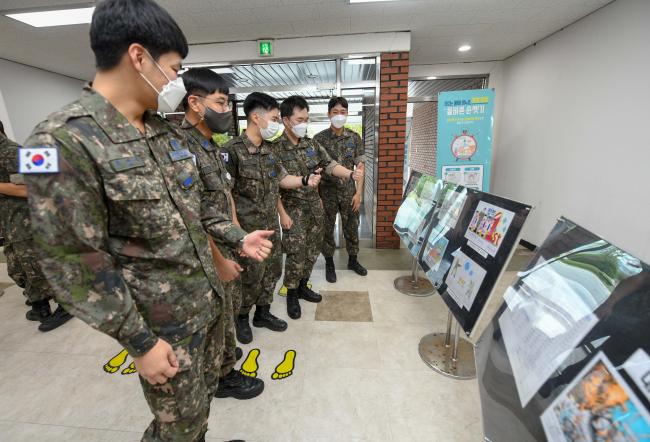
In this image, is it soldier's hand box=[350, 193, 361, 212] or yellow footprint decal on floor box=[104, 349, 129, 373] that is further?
soldier's hand box=[350, 193, 361, 212]

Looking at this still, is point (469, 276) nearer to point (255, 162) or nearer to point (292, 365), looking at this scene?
point (292, 365)

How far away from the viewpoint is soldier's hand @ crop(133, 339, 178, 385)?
0.72m

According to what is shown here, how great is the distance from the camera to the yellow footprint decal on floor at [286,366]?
1696 mm

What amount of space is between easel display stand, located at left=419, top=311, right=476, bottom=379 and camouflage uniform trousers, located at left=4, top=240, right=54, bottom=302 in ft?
9.30

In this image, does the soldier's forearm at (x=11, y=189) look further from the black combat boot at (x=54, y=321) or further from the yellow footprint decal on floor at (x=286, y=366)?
the yellow footprint decal on floor at (x=286, y=366)

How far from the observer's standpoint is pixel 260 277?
6.29 ft

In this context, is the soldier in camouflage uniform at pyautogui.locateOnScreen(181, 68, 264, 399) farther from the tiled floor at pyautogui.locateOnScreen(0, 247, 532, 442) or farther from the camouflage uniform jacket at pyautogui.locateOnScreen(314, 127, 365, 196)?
the camouflage uniform jacket at pyautogui.locateOnScreen(314, 127, 365, 196)

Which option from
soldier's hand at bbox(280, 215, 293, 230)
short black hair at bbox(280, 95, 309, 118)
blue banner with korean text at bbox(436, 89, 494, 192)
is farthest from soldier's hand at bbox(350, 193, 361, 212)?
blue banner with korean text at bbox(436, 89, 494, 192)

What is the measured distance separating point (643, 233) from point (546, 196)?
1222 mm

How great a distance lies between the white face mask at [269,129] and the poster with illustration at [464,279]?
137 cm

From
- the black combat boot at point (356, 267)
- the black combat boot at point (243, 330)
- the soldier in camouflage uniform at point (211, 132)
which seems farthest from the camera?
the black combat boot at point (356, 267)

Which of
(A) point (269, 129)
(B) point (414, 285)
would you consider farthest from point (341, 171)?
(B) point (414, 285)

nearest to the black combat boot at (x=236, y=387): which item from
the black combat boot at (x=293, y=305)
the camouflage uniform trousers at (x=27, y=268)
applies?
the black combat boot at (x=293, y=305)

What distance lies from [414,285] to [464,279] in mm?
1320
